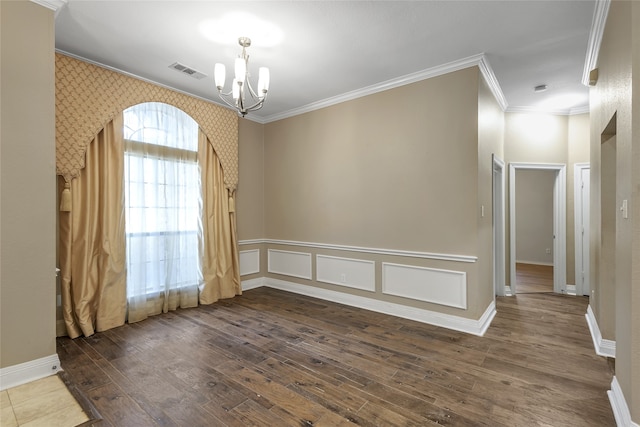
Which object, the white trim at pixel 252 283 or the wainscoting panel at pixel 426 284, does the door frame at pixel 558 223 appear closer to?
the wainscoting panel at pixel 426 284

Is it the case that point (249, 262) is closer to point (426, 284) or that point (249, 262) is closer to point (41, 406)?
point (426, 284)

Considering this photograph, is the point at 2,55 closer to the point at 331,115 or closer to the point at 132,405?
the point at 132,405

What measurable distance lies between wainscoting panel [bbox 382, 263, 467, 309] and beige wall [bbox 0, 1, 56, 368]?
11.4ft

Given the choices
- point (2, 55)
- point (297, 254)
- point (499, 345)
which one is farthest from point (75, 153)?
point (499, 345)

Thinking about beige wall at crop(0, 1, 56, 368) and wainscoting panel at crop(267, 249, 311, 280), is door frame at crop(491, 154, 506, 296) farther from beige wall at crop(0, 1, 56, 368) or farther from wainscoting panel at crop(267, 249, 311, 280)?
beige wall at crop(0, 1, 56, 368)

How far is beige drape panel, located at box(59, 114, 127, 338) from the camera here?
10.4ft

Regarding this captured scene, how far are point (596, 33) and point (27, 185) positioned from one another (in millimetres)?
5002

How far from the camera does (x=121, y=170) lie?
11.7 ft

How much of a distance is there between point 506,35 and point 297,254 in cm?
386

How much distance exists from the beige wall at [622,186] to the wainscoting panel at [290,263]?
140 inches

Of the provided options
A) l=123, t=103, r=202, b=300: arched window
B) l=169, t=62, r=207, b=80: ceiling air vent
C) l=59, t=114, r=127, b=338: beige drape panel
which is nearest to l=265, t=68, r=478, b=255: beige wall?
l=123, t=103, r=202, b=300: arched window

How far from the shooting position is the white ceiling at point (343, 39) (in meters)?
2.50

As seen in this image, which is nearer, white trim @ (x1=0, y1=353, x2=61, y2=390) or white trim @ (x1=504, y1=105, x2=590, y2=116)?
white trim @ (x1=0, y1=353, x2=61, y2=390)

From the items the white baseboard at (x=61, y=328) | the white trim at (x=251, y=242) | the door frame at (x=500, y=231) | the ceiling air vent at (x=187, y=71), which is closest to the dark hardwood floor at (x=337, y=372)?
the white baseboard at (x=61, y=328)
